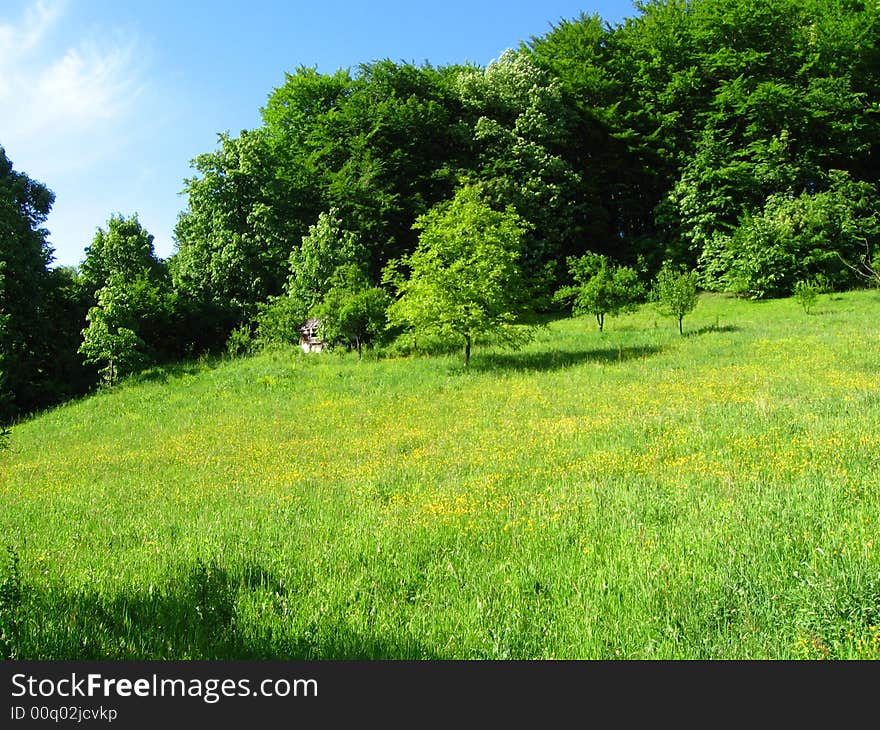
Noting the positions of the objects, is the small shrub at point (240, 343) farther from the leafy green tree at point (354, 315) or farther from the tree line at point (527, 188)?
the leafy green tree at point (354, 315)

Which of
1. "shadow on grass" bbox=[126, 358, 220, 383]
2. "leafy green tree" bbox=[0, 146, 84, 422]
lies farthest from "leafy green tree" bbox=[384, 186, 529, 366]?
"leafy green tree" bbox=[0, 146, 84, 422]

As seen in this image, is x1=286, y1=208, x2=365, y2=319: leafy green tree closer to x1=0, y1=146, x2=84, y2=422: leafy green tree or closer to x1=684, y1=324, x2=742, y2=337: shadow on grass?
x1=0, y1=146, x2=84, y2=422: leafy green tree

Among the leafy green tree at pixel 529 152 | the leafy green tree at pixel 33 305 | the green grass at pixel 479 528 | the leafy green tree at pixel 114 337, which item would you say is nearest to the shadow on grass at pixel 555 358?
the green grass at pixel 479 528

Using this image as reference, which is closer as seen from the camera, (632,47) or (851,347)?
(851,347)

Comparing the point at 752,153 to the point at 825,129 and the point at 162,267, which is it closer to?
the point at 825,129

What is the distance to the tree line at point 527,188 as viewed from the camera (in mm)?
32906

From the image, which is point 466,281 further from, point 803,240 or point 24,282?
point 803,240

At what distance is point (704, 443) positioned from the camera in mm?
9945

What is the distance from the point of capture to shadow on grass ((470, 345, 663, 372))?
71.5ft

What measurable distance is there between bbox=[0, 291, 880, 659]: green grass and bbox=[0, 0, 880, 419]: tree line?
15.7 meters

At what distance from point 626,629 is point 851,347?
63.3ft

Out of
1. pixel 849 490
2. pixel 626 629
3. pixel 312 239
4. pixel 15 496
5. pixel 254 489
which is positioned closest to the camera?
pixel 626 629

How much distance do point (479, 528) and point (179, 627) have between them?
335cm

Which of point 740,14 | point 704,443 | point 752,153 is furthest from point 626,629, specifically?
point 740,14
